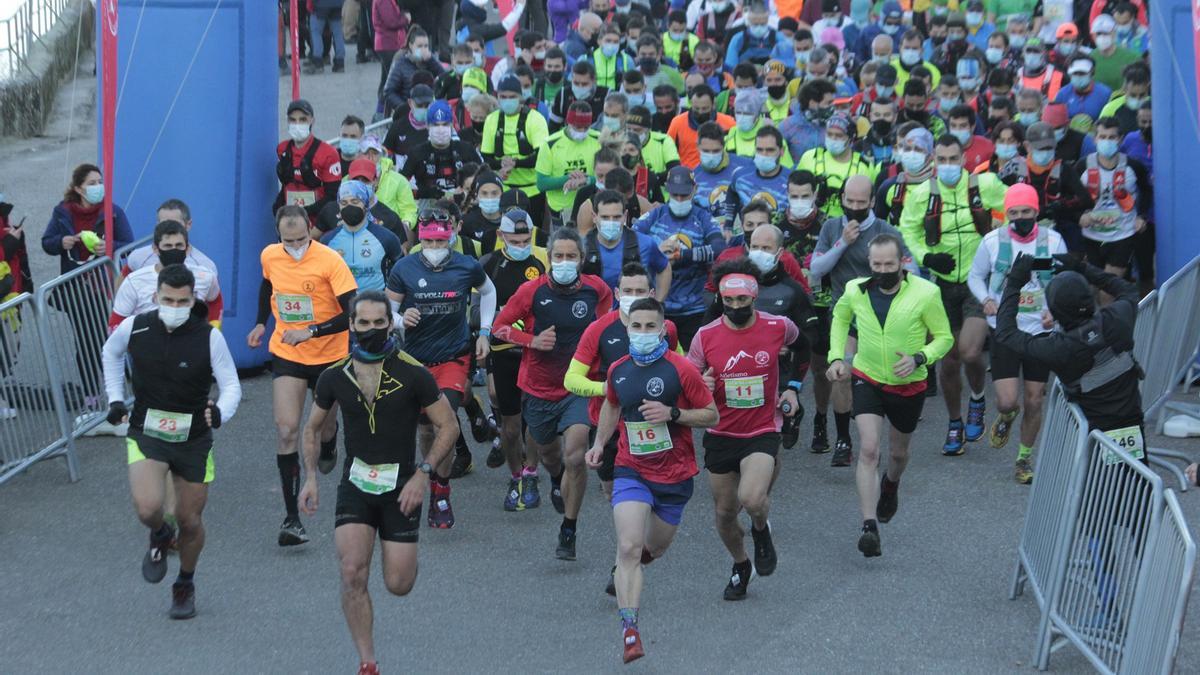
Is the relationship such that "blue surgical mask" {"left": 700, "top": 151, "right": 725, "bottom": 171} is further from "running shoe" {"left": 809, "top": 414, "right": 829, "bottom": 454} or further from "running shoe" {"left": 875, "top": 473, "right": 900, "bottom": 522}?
"running shoe" {"left": 875, "top": 473, "right": 900, "bottom": 522}

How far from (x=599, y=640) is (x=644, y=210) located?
5221 millimetres

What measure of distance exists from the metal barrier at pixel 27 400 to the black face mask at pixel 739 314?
489 cm

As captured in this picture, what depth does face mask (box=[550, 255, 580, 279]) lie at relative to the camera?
10125mm

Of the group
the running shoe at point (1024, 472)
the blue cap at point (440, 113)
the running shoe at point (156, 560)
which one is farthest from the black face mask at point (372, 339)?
the blue cap at point (440, 113)

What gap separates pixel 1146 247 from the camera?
13305 millimetres

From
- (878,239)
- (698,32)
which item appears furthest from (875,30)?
(878,239)

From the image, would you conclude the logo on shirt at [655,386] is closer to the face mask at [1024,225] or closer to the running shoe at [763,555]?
the running shoe at [763,555]

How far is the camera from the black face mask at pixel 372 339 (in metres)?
7.91

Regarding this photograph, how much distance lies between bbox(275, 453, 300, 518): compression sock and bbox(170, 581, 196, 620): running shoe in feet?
4.04

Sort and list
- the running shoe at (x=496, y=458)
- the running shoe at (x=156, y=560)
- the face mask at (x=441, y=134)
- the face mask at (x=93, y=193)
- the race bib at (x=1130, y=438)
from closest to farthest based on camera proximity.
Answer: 1. the race bib at (x=1130, y=438)
2. the running shoe at (x=156, y=560)
3. the running shoe at (x=496, y=458)
4. the face mask at (x=93, y=193)
5. the face mask at (x=441, y=134)

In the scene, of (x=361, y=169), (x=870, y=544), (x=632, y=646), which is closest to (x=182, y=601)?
(x=632, y=646)

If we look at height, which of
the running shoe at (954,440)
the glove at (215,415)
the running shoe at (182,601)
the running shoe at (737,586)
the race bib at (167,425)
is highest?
the glove at (215,415)

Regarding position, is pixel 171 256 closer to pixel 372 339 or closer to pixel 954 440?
pixel 372 339

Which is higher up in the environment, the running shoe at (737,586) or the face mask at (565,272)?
the face mask at (565,272)
